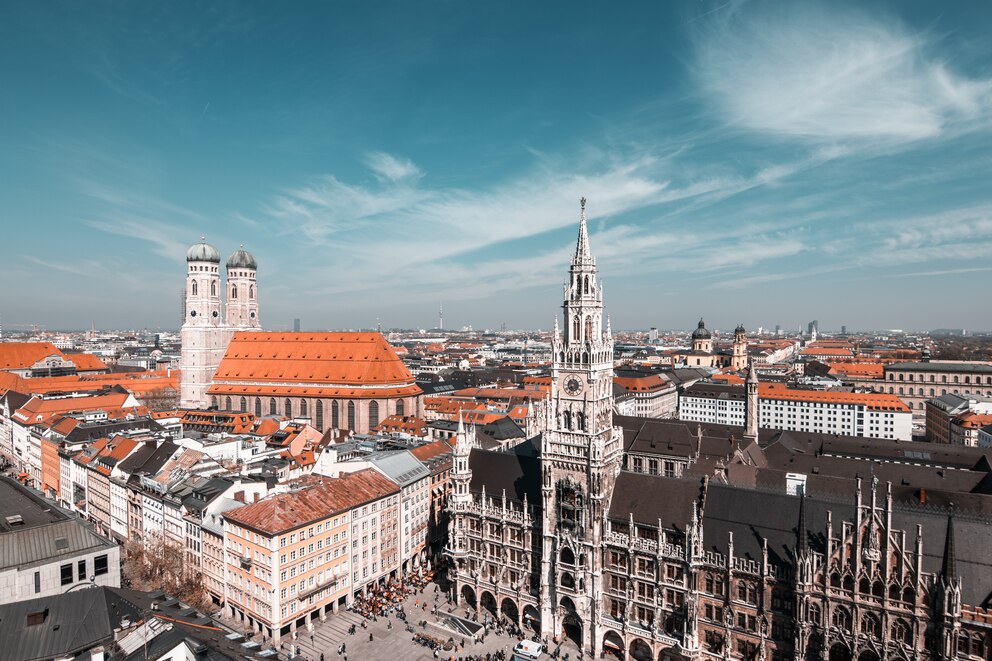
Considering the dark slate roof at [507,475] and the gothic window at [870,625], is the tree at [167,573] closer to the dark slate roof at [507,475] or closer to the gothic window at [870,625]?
the dark slate roof at [507,475]

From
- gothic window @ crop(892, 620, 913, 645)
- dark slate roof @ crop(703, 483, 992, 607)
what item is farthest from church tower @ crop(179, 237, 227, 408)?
gothic window @ crop(892, 620, 913, 645)

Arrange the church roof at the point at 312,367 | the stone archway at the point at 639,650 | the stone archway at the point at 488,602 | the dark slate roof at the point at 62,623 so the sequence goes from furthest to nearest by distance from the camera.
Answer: the church roof at the point at 312,367 < the stone archway at the point at 488,602 < the stone archway at the point at 639,650 < the dark slate roof at the point at 62,623

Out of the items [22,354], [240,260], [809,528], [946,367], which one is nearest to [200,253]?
[240,260]

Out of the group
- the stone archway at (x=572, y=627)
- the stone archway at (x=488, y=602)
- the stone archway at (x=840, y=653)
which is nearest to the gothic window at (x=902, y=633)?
the stone archway at (x=840, y=653)

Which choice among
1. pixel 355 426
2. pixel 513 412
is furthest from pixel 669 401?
pixel 355 426

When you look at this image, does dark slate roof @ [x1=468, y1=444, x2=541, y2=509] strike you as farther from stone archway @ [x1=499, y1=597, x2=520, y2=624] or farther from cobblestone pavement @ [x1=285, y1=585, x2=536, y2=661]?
cobblestone pavement @ [x1=285, y1=585, x2=536, y2=661]

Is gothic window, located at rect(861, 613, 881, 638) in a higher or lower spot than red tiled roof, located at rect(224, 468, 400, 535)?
lower

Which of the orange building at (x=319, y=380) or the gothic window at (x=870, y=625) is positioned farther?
the orange building at (x=319, y=380)
